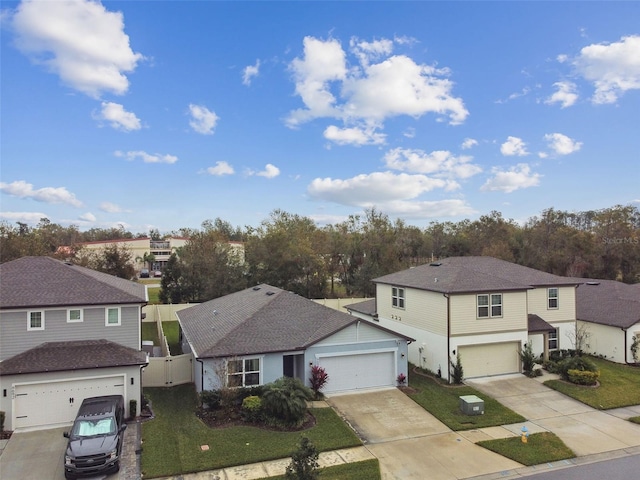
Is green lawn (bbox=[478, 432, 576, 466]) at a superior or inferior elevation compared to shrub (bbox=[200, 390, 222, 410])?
inferior

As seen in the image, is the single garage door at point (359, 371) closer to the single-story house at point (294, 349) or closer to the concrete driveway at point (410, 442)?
the single-story house at point (294, 349)

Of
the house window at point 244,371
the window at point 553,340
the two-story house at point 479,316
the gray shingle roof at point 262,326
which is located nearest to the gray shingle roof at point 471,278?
the two-story house at point 479,316

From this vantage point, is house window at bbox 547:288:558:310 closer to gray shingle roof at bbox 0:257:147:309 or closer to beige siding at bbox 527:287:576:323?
beige siding at bbox 527:287:576:323

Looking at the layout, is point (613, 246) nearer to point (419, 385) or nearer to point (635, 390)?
point (635, 390)

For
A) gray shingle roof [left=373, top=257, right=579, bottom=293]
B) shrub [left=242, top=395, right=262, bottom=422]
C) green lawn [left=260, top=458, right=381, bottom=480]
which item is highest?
gray shingle roof [left=373, top=257, right=579, bottom=293]

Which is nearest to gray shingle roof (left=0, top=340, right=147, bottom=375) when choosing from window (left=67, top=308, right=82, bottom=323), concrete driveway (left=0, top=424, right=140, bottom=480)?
window (left=67, top=308, right=82, bottom=323)

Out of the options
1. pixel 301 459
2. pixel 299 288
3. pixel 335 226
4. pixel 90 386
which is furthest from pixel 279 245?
pixel 301 459
